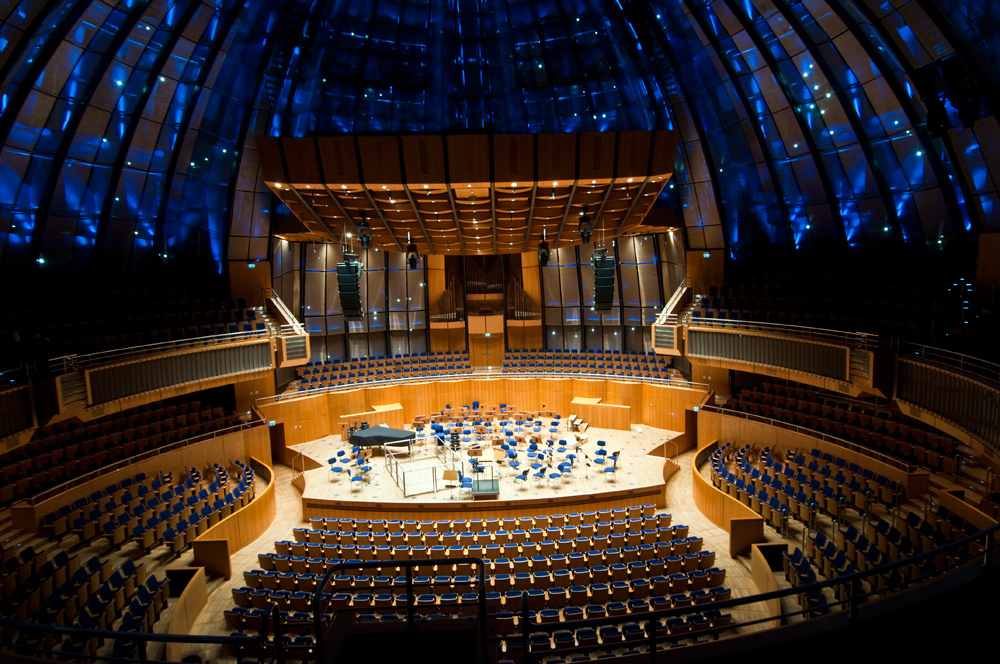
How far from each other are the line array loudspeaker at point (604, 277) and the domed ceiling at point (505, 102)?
16.7 feet

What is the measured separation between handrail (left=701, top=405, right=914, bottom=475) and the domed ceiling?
5.58m

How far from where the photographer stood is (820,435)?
14570 millimetres

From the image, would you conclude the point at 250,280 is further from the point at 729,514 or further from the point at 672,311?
the point at 729,514

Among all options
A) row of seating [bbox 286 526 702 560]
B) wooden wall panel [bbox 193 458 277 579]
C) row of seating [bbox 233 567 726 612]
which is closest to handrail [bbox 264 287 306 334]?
wooden wall panel [bbox 193 458 277 579]

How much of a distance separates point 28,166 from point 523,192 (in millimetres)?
12730

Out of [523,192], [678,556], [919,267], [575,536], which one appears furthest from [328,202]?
[919,267]

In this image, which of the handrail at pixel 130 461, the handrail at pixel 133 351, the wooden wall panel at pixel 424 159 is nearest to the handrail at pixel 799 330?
the wooden wall panel at pixel 424 159

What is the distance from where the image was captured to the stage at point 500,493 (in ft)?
45.2

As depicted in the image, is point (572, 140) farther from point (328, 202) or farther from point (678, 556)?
point (678, 556)

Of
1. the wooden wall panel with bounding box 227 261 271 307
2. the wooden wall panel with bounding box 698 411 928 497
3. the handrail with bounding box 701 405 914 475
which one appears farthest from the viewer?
the wooden wall panel with bounding box 227 261 271 307

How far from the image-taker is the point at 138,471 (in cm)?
1438

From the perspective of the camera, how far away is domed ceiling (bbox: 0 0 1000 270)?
41.5 ft

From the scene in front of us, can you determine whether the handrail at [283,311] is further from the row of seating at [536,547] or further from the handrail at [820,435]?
the handrail at [820,435]

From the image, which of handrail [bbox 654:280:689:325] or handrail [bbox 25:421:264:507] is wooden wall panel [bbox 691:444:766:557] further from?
handrail [bbox 25:421:264:507]
